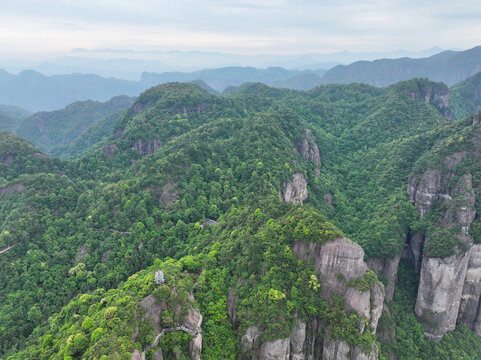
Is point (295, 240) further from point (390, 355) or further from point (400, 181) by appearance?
point (400, 181)

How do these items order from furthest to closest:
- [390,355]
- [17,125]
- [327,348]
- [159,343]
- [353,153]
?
[17,125]
[353,153]
[390,355]
[327,348]
[159,343]

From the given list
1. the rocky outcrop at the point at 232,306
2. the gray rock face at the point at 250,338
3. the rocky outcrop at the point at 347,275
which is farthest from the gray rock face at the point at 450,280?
the rocky outcrop at the point at 232,306

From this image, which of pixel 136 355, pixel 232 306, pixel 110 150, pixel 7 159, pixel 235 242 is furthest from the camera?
pixel 110 150

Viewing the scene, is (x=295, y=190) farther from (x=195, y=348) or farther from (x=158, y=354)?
(x=158, y=354)

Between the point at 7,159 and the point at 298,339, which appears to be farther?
the point at 7,159

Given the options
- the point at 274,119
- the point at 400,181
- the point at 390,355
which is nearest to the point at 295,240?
the point at 390,355

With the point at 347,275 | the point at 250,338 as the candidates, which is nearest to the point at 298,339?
the point at 250,338

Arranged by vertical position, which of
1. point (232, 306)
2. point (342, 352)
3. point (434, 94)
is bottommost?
point (342, 352)

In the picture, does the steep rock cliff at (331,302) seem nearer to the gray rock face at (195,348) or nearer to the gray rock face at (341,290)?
the gray rock face at (341,290)
